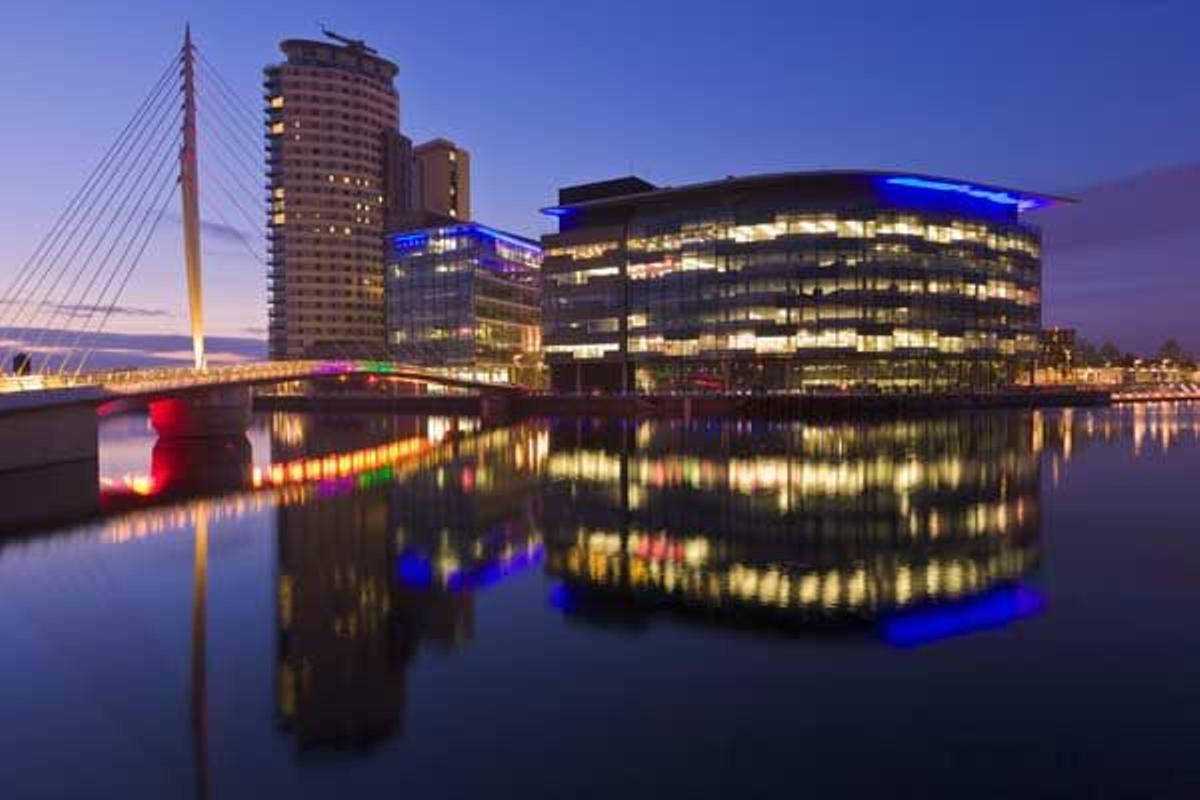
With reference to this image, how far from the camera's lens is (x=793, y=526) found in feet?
85.9

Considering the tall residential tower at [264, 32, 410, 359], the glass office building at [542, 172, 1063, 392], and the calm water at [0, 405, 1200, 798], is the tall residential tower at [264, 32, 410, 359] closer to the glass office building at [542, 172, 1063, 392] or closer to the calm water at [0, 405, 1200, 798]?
the glass office building at [542, 172, 1063, 392]

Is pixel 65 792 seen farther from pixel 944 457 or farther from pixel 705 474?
pixel 944 457

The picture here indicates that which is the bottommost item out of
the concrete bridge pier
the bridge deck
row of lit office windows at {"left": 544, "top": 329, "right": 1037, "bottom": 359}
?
the concrete bridge pier

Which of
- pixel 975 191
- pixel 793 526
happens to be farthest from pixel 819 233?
pixel 793 526

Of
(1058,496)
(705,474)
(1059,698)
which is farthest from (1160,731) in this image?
(705,474)

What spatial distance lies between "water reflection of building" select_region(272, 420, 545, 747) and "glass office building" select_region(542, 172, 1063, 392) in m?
70.1

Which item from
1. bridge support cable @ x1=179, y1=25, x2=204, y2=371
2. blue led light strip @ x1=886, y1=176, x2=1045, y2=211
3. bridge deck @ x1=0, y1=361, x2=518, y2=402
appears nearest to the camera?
bridge deck @ x1=0, y1=361, x2=518, y2=402

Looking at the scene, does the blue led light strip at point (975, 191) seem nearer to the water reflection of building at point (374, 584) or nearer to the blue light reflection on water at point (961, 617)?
the water reflection of building at point (374, 584)

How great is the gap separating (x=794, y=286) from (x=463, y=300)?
62663 millimetres

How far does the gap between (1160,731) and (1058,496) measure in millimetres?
24174

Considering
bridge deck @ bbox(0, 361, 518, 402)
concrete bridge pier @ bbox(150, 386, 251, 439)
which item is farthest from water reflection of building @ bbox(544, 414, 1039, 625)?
concrete bridge pier @ bbox(150, 386, 251, 439)

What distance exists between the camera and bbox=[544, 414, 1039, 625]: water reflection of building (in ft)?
62.0

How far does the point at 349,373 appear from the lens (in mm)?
77375

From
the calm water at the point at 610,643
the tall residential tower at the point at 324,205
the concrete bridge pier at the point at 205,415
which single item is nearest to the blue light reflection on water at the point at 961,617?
the calm water at the point at 610,643
